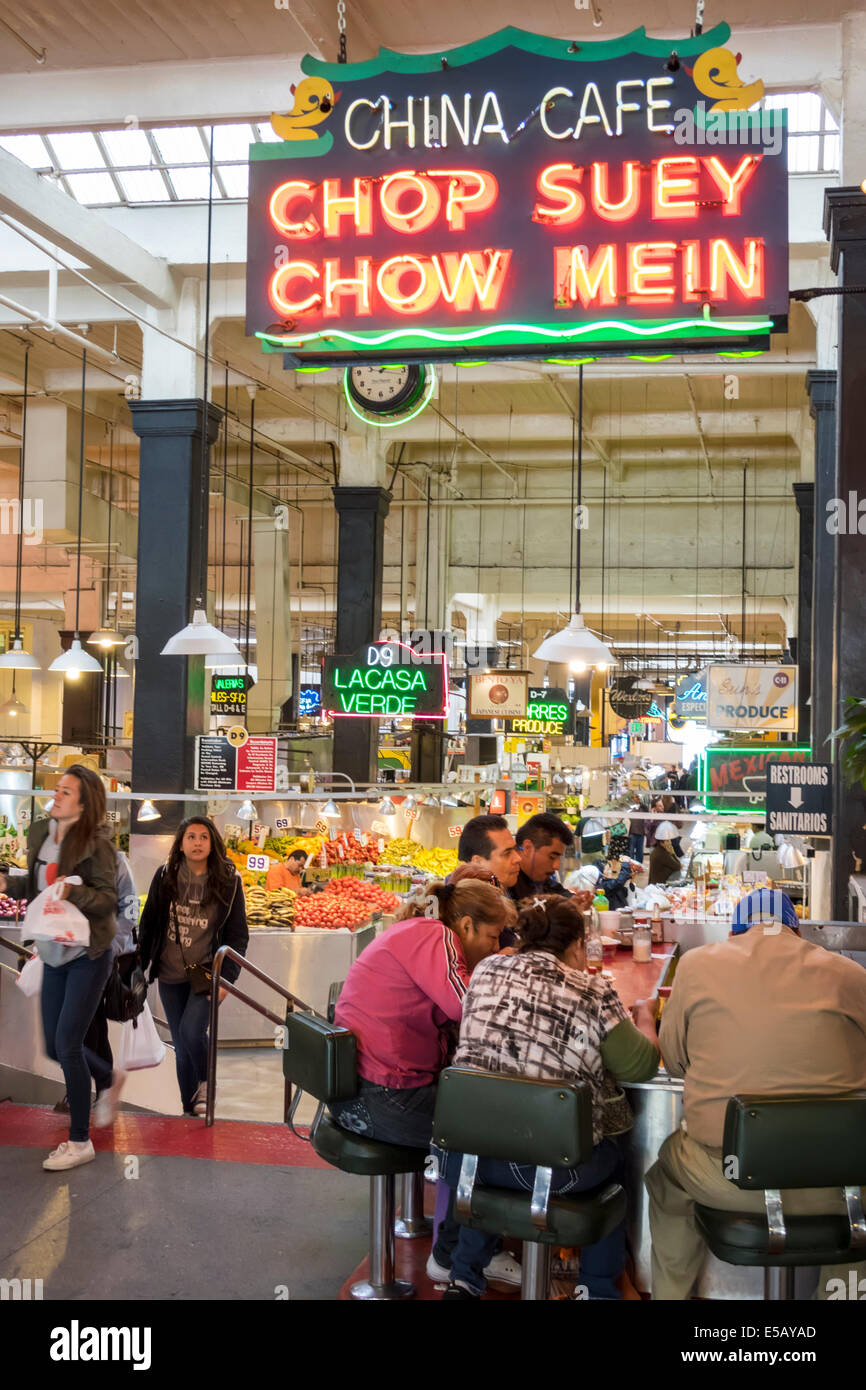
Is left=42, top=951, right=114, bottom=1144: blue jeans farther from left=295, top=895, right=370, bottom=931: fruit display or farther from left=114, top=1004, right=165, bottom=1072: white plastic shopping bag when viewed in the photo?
left=295, top=895, right=370, bottom=931: fruit display

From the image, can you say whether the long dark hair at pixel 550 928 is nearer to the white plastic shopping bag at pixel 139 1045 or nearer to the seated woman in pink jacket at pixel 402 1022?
the seated woman in pink jacket at pixel 402 1022

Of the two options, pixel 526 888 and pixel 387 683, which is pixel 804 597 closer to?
pixel 387 683

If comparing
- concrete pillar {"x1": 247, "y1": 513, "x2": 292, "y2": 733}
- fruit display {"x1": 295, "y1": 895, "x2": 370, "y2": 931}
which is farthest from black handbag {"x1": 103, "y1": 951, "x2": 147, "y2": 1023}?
concrete pillar {"x1": 247, "y1": 513, "x2": 292, "y2": 733}

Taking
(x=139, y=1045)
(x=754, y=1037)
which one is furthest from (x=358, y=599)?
(x=754, y=1037)

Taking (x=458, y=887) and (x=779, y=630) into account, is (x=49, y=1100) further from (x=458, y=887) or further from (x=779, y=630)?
(x=779, y=630)

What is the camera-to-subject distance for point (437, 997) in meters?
4.08

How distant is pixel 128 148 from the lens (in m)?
11.6

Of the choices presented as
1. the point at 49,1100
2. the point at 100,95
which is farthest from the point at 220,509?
the point at 49,1100

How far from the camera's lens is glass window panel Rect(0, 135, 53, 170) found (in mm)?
11204

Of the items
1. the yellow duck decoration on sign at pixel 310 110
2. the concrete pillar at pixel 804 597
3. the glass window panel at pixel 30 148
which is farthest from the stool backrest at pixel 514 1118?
the concrete pillar at pixel 804 597

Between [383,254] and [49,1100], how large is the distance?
5636 mm

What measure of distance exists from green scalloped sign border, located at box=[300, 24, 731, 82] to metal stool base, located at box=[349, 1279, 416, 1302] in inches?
222

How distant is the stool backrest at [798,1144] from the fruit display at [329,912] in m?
7.33

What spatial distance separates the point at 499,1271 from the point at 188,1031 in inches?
108
